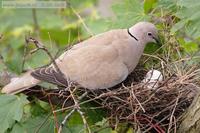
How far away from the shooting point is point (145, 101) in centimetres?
337

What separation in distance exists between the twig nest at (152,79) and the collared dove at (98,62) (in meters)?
0.10

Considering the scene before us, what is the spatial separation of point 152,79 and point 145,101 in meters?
0.17

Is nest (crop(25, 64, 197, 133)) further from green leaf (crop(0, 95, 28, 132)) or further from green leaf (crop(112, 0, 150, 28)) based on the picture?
green leaf (crop(112, 0, 150, 28))

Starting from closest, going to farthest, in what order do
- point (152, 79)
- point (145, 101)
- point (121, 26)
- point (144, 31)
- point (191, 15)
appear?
1. point (191, 15)
2. point (145, 101)
3. point (152, 79)
4. point (144, 31)
5. point (121, 26)

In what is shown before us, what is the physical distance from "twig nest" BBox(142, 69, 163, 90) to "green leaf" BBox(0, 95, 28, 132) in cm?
59

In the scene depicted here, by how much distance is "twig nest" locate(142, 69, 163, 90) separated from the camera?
11.3 ft

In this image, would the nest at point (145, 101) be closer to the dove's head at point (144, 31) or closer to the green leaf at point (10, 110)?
the green leaf at point (10, 110)

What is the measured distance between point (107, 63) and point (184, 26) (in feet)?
1.43

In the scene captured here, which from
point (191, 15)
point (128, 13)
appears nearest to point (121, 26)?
point (128, 13)

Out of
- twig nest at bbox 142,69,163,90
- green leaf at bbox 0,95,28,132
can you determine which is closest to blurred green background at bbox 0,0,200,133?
green leaf at bbox 0,95,28,132

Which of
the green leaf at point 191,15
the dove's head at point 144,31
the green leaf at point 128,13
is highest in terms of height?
the green leaf at point 191,15

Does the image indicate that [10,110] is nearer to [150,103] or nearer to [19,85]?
[19,85]

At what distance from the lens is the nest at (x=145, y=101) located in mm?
3354

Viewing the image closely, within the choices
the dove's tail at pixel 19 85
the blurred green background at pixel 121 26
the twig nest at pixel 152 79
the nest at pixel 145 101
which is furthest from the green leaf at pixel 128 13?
the dove's tail at pixel 19 85
